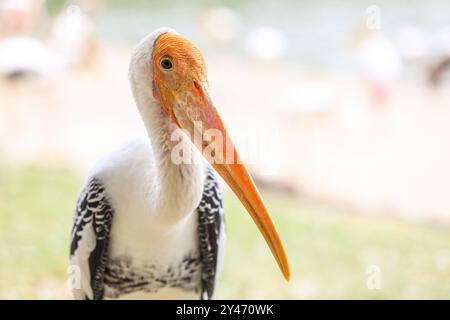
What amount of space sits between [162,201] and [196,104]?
255 mm

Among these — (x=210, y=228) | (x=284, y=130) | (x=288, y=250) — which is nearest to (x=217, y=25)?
(x=284, y=130)

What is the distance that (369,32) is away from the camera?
5691 mm

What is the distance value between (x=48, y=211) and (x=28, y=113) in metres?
1.91

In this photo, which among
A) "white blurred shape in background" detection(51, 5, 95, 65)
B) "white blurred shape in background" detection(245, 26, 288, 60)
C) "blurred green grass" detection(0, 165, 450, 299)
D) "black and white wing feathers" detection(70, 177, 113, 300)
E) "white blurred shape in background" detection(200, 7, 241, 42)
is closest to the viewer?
"black and white wing feathers" detection(70, 177, 113, 300)

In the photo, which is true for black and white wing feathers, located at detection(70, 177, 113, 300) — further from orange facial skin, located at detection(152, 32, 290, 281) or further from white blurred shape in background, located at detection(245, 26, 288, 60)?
white blurred shape in background, located at detection(245, 26, 288, 60)

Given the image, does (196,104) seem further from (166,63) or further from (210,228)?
(210,228)

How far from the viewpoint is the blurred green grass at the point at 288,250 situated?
288 cm

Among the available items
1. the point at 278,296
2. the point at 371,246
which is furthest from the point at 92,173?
the point at 371,246

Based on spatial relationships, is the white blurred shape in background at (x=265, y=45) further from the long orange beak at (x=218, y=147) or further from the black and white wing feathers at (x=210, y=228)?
the long orange beak at (x=218, y=147)

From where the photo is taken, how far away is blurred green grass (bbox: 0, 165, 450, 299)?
9.46 feet

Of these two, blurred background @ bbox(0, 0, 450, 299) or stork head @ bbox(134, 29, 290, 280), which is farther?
blurred background @ bbox(0, 0, 450, 299)

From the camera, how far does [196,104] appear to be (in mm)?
1571

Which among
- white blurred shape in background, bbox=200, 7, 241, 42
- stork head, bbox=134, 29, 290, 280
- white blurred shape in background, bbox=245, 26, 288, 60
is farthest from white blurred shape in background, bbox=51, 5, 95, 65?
stork head, bbox=134, 29, 290, 280

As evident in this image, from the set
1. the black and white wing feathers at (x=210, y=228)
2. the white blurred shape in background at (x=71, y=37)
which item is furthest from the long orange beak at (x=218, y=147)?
the white blurred shape in background at (x=71, y=37)
